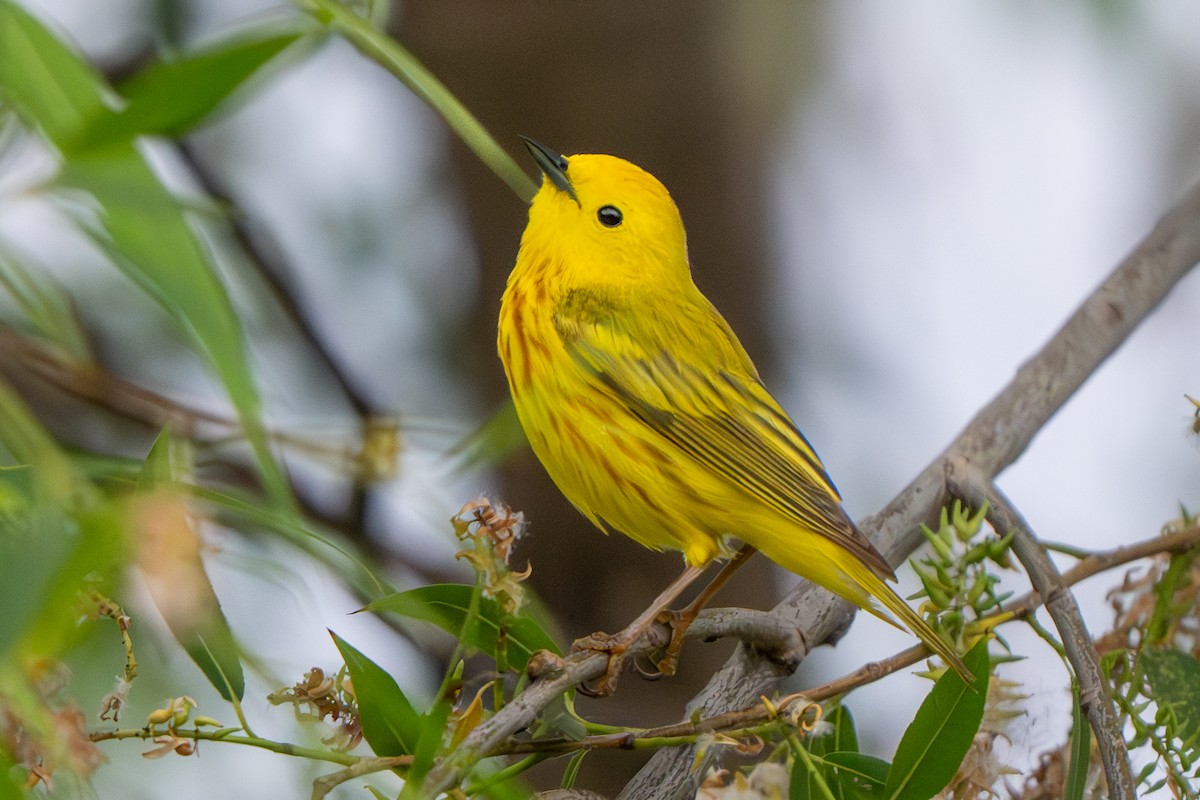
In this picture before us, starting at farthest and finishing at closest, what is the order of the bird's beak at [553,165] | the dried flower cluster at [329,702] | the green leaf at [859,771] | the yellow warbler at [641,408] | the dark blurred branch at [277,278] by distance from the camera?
the dark blurred branch at [277,278] → the bird's beak at [553,165] → the yellow warbler at [641,408] → the green leaf at [859,771] → the dried flower cluster at [329,702]

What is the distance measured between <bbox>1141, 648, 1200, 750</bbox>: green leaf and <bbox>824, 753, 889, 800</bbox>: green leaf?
0.89 feet

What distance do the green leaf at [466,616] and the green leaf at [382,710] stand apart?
Answer: 0.04 metres

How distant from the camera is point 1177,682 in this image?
3.92 ft

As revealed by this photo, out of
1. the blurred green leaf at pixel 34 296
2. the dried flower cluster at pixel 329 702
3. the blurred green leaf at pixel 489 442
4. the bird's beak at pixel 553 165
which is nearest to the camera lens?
the blurred green leaf at pixel 34 296

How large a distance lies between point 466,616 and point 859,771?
13.0 inches

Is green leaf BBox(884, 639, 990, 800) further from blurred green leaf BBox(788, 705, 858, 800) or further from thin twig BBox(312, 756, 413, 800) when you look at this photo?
thin twig BBox(312, 756, 413, 800)

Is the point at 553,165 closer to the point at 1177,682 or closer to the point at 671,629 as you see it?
the point at 671,629

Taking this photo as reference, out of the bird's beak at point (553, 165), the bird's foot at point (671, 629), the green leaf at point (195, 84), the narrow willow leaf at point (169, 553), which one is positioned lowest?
the narrow willow leaf at point (169, 553)

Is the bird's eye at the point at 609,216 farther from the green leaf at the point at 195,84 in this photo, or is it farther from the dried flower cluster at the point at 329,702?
the green leaf at the point at 195,84

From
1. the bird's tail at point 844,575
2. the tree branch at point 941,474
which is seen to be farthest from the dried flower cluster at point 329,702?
the bird's tail at point 844,575

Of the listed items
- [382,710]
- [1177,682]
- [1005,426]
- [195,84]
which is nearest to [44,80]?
[195,84]

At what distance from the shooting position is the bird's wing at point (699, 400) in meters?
1.39

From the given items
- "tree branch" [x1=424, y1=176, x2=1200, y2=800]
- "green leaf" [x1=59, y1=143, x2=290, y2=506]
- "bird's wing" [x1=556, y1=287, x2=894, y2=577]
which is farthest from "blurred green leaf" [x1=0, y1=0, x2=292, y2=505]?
"bird's wing" [x1=556, y1=287, x2=894, y2=577]

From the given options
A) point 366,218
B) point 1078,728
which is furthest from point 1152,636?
point 366,218
